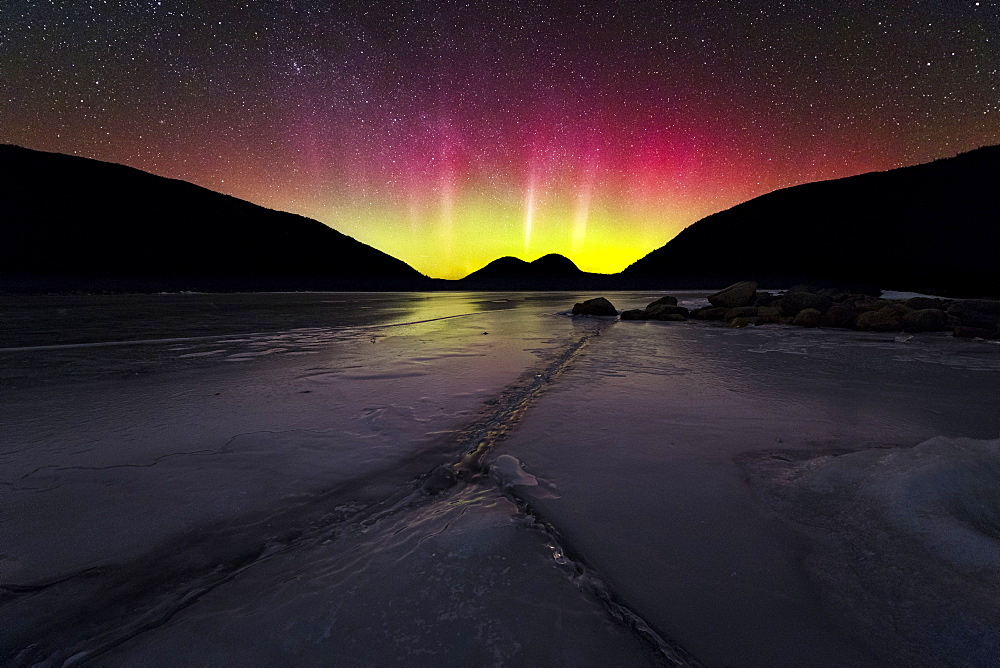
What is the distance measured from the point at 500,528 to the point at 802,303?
12873 mm

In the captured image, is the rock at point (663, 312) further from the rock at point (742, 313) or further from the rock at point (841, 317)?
the rock at point (841, 317)

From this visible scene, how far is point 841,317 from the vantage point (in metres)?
9.70

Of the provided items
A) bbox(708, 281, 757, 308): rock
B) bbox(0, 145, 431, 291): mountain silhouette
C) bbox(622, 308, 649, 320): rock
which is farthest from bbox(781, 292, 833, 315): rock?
bbox(0, 145, 431, 291): mountain silhouette

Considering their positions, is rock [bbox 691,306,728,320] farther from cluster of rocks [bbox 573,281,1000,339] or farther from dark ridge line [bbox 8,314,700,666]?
dark ridge line [bbox 8,314,700,666]

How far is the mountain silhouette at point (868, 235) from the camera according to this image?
151 feet

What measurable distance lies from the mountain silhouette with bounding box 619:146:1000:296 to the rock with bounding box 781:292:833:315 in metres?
34.3

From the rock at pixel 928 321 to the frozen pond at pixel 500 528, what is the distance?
7377mm

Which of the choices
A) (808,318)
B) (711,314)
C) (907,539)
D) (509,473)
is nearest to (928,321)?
(808,318)

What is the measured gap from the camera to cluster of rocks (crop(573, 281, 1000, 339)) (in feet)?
27.8

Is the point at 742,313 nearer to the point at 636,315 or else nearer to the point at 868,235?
the point at 636,315

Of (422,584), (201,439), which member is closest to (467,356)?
(201,439)

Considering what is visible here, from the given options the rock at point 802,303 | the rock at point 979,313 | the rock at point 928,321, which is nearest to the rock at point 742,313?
the rock at point 802,303

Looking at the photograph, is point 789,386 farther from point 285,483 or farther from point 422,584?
point 285,483

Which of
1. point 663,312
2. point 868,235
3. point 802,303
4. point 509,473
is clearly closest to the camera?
point 509,473
